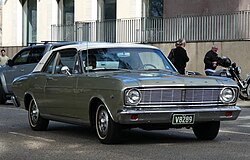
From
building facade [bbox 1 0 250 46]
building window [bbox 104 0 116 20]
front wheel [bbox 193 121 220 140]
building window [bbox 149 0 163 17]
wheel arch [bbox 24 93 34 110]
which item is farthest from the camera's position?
building window [bbox 104 0 116 20]

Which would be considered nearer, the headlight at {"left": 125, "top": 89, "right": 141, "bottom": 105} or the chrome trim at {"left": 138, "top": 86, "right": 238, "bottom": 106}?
the headlight at {"left": 125, "top": 89, "right": 141, "bottom": 105}

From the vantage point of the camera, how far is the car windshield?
10.9 metres

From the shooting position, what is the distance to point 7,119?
14680mm

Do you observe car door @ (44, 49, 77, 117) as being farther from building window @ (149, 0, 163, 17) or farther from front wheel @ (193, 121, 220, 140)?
building window @ (149, 0, 163, 17)

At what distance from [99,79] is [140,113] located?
0.99 meters

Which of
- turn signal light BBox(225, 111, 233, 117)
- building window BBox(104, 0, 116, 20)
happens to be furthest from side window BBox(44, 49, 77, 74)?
building window BBox(104, 0, 116, 20)

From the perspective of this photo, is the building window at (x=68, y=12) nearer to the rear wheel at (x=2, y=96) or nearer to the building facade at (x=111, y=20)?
the building facade at (x=111, y=20)

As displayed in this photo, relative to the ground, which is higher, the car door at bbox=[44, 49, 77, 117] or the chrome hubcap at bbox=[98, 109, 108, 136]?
the car door at bbox=[44, 49, 77, 117]

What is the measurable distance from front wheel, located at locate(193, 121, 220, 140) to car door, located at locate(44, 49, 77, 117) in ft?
6.77

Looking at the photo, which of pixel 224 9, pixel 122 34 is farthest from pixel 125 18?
pixel 224 9

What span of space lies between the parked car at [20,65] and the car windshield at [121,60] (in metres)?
7.11

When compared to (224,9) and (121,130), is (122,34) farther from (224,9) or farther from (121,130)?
(121,130)

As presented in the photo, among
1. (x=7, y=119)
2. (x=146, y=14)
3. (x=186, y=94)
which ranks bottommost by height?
(x=7, y=119)

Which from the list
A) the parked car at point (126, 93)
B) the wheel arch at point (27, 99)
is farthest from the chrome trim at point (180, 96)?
the wheel arch at point (27, 99)
